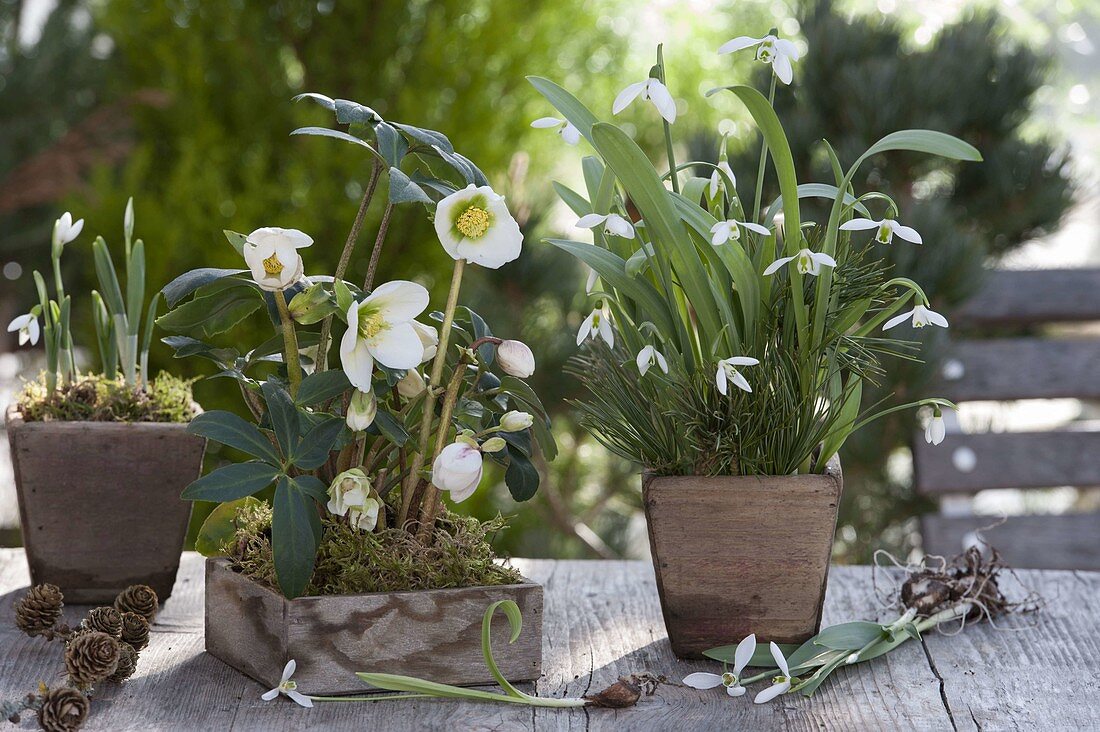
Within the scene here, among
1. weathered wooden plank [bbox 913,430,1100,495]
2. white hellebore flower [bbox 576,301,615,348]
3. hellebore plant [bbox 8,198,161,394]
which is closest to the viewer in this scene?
white hellebore flower [bbox 576,301,615,348]

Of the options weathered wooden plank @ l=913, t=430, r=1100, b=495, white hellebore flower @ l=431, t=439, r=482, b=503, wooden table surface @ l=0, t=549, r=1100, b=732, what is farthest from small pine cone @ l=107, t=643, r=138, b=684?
weathered wooden plank @ l=913, t=430, r=1100, b=495

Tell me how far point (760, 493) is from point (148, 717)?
15.4 inches

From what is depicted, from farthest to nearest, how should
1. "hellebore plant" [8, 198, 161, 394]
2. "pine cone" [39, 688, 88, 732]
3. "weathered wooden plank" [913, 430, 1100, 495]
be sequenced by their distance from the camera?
1. "weathered wooden plank" [913, 430, 1100, 495]
2. "hellebore plant" [8, 198, 161, 394]
3. "pine cone" [39, 688, 88, 732]

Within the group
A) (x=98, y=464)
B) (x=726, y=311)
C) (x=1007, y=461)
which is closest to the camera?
(x=726, y=311)

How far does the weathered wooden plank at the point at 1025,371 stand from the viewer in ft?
5.80

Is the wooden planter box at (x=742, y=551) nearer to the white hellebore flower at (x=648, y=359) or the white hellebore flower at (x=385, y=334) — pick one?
the white hellebore flower at (x=648, y=359)

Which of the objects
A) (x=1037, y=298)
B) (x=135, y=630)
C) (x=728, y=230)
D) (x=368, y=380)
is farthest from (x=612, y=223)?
(x=1037, y=298)

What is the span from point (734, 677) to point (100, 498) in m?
0.48

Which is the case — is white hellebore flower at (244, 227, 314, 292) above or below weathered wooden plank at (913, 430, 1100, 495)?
above

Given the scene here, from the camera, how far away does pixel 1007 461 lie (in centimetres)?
173

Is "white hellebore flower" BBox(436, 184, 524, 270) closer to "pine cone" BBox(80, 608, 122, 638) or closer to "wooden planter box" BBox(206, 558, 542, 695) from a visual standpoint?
"wooden planter box" BBox(206, 558, 542, 695)

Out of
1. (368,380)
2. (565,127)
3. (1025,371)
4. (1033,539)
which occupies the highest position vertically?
(565,127)

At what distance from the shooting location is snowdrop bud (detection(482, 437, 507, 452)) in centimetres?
Answer: 61

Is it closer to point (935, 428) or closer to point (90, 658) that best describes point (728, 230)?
point (935, 428)
